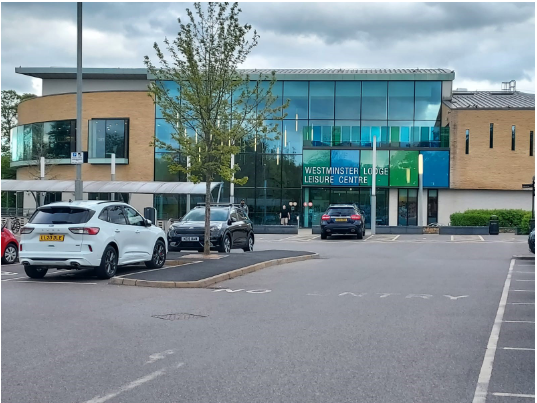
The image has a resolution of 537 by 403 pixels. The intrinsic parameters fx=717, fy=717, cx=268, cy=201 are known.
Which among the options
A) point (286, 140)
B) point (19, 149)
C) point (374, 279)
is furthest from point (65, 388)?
point (19, 149)

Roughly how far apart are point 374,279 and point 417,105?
34.4m

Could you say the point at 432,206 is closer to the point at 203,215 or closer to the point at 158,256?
the point at 203,215

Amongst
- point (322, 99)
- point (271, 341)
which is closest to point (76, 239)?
point (271, 341)

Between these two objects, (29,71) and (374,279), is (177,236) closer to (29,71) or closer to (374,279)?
(374,279)

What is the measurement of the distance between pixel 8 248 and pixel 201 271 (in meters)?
6.17

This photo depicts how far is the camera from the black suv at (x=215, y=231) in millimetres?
21344

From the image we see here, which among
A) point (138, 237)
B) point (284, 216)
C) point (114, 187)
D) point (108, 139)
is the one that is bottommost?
point (284, 216)

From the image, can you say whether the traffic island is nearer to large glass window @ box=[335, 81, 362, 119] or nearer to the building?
the building

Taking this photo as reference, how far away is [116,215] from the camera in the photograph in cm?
1520

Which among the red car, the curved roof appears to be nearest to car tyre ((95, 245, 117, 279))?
the red car

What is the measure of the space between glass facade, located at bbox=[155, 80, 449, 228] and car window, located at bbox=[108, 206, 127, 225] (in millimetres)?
31431

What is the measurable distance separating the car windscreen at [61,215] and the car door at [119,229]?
64cm

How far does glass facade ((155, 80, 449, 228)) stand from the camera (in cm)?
4712

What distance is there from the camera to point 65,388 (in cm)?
582
